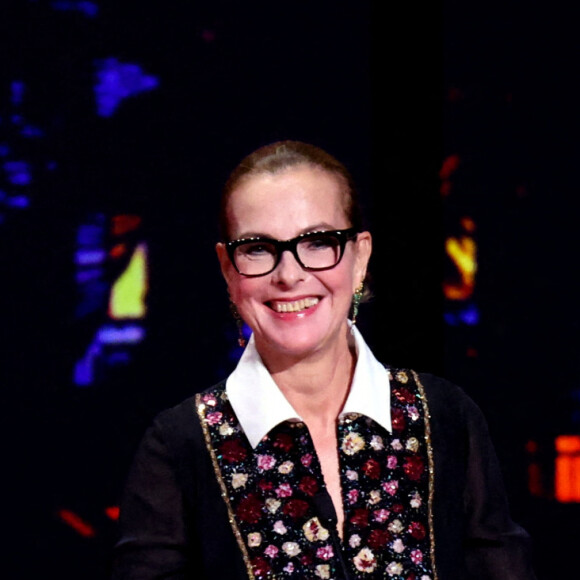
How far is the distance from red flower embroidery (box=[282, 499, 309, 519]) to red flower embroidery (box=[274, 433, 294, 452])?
8cm

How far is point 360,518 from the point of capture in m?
1.43

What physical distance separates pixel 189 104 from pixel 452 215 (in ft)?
2.36

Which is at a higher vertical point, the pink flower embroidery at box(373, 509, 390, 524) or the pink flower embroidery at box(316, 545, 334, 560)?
the pink flower embroidery at box(373, 509, 390, 524)

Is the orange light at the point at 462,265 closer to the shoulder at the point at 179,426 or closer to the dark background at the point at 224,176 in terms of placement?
the dark background at the point at 224,176

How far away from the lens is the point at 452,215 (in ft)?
8.11

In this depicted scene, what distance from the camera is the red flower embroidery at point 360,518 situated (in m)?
1.43

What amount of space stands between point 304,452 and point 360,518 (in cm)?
13

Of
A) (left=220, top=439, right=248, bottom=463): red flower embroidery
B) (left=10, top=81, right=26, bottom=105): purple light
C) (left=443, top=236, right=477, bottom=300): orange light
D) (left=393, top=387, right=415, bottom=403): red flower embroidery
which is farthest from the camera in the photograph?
(left=443, top=236, right=477, bottom=300): orange light

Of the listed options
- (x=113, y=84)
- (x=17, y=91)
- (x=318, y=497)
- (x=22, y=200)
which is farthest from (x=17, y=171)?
(x=318, y=497)

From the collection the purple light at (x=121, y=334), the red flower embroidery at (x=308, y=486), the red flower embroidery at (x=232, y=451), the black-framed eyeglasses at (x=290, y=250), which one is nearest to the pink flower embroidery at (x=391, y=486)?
the red flower embroidery at (x=308, y=486)

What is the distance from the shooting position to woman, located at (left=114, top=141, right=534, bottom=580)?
54.8 inches

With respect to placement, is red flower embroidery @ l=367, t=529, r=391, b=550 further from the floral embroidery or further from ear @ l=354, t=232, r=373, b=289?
ear @ l=354, t=232, r=373, b=289

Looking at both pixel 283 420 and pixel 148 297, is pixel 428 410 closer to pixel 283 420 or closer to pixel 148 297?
pixel 283 420

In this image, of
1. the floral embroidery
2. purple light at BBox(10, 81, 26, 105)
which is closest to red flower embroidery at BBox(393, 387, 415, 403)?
the floral embroidery
